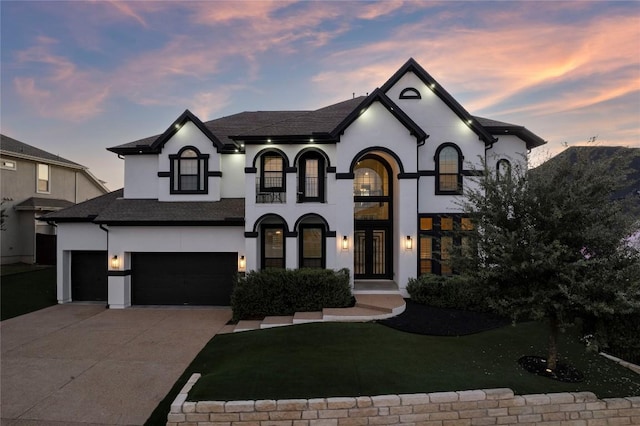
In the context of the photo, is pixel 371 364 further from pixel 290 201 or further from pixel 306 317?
pixel 290 201

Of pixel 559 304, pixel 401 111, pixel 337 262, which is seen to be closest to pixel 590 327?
pixel 559 304

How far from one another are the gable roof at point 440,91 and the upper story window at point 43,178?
2566 centimetres

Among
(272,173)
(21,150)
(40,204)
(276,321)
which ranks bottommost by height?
(276,321)

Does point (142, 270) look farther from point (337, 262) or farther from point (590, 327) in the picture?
point (590, 327)

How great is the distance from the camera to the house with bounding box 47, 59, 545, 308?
1270 cm

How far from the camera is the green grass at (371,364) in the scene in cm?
579

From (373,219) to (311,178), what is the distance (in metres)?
3.47

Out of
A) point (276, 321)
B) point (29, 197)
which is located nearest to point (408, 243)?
point (276, 321)

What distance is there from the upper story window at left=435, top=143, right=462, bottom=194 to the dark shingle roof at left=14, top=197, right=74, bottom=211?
87.2 feet

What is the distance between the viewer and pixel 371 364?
6805 mm

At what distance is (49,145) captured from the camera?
92.1 feet

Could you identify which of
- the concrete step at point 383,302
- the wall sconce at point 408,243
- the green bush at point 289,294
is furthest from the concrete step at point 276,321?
the wall sconce at point 408,243

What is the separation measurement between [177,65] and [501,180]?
17.4 metres

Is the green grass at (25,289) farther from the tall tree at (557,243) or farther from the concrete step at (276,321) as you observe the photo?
the tall tree at (557,243)
